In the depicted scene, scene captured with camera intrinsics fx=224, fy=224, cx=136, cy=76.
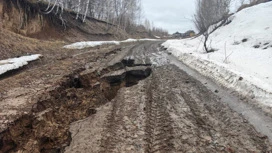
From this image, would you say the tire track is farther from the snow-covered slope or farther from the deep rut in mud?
the snow-covered slope

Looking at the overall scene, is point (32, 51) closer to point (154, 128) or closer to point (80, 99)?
point (80, 99)

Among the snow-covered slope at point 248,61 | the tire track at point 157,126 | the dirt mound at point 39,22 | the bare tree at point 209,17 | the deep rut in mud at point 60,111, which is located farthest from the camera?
the bare tree at point 209,17

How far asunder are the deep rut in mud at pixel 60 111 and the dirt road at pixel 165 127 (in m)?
0.28

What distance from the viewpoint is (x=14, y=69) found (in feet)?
21.9

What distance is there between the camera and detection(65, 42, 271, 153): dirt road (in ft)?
8.86

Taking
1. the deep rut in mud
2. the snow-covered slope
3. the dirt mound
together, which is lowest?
the deep rut in mud

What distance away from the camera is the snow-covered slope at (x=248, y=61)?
4594mm

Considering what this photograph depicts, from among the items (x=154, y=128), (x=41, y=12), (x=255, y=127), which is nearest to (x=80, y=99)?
(x=154, y=128)

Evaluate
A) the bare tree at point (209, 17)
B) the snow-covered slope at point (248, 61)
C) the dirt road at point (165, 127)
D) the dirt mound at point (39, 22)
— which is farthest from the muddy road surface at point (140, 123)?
the dirt mound at point (39, 22)

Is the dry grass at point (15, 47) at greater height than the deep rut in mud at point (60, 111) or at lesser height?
greater

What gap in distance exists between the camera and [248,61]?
8.10 meters

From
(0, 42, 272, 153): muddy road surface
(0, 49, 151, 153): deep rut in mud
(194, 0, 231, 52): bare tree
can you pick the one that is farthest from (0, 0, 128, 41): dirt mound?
(194, 0, 231, 52): bare tree

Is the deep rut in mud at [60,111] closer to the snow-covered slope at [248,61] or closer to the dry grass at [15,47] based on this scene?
the snow-covered slope at [248,61]

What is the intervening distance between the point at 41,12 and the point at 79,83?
13.0 meters
